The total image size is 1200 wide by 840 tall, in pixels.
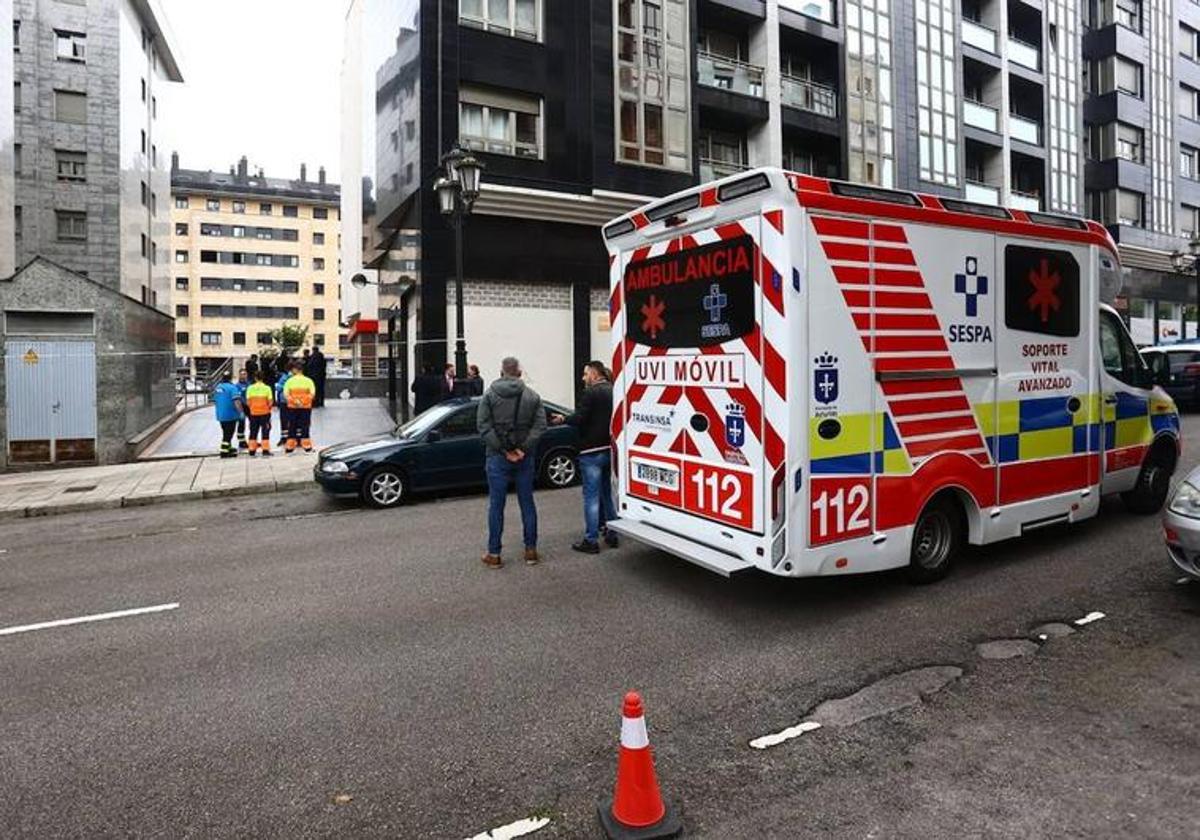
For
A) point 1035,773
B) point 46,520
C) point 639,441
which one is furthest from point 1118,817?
point 46,520

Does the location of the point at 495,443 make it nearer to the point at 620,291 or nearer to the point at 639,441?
the point at 639,441

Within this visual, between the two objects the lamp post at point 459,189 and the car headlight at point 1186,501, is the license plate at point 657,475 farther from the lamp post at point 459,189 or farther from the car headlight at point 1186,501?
the lamp post at point 459,189

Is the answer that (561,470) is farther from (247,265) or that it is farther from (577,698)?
(247,265)

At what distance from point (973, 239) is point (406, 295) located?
17.1m

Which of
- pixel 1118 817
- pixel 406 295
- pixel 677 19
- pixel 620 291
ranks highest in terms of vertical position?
pixel 677 19

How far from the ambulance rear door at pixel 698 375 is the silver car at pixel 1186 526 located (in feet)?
9.33

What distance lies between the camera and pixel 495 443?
264 inches

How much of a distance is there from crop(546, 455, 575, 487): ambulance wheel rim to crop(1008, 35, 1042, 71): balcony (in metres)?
30.1

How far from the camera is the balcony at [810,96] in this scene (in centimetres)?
2409

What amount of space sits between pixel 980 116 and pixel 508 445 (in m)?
30.2

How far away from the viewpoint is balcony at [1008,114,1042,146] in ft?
101

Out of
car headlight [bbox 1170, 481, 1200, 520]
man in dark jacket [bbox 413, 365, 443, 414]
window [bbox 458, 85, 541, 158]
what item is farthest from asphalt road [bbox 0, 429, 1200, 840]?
window [bbox 458, 85, 541, 158]

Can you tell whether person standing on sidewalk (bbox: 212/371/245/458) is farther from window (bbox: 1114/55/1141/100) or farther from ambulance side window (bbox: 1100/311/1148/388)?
window (bbox: 1114/55/1141/100)

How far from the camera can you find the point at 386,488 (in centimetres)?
1002
